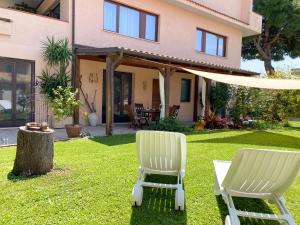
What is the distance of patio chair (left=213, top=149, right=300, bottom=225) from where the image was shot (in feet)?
11.1

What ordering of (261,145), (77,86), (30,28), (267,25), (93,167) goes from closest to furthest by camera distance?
1. (93,167)
2. (261,145)
3. (30,28)
4. (77,86)
5. (267,25)

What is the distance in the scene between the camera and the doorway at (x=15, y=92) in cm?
1024

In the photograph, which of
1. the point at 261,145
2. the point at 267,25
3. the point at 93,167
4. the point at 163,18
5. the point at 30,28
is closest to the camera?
the point at 93,167

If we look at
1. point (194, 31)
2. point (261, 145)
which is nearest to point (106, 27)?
point (194, 31)

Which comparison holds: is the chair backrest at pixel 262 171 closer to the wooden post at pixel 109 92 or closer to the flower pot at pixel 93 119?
the wooden post at pixel 109 92

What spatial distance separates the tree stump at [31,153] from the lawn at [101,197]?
220 mm

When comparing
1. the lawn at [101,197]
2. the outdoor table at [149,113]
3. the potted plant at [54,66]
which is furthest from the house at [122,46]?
the lawn at [101,197]

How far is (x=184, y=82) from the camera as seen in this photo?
57.7 feet

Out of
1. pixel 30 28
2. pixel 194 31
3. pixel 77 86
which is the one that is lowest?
pixel 77 86

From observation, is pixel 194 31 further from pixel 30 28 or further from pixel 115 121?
pixel 30 28

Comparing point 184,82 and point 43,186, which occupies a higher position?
point 184,82

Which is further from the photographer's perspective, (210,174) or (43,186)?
(210,174)

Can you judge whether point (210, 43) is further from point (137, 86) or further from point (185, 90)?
point (137, 86)

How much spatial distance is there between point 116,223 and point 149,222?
0.43 m
